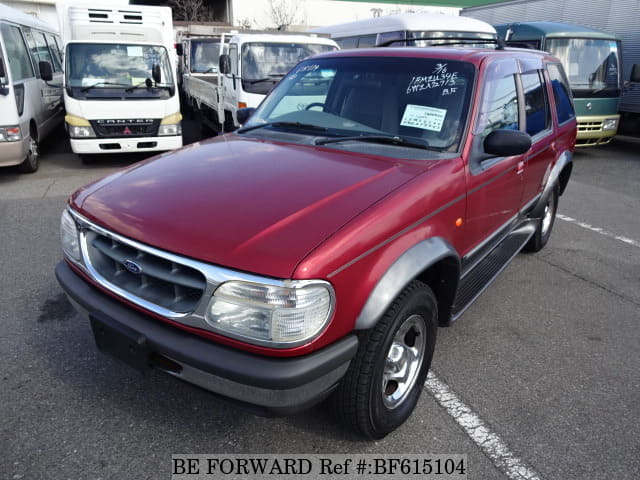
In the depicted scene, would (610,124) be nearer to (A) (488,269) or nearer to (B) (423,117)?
(A) (488,269)

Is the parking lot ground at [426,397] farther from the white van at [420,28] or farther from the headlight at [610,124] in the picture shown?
the white van at [420,28]

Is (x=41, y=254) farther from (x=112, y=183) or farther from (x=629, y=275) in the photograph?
(x=629, y=275)

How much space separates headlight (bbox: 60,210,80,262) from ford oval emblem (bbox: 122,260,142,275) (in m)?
0.48

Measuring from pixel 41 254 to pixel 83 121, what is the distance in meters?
3.93

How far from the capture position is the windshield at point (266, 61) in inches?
322

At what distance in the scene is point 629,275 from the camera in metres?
4.57

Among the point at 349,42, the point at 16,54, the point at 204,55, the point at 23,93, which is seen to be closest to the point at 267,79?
the point at 23,93

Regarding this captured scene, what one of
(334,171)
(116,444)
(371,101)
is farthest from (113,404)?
(371,101)

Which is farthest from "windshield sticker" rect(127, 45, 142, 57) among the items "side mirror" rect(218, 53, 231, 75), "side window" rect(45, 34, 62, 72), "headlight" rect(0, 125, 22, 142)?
"side window" rect(45, 34, 62, 72)

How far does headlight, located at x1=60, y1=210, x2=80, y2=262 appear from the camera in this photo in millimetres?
2475

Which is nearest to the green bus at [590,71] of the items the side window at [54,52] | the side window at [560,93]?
the side window at [560,93]

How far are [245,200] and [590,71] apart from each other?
1035 centimetres

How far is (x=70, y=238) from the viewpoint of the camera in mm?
2523

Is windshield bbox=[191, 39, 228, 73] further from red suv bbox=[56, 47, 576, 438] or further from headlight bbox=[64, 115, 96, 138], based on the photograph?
red suv bbox=[56, 47, 576, 438]
